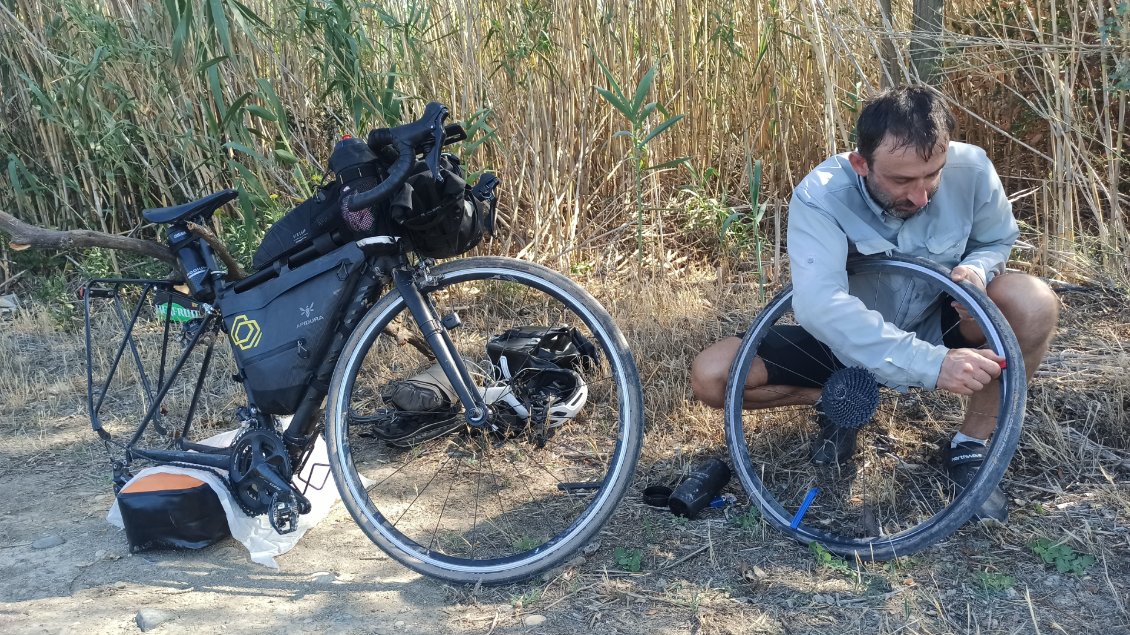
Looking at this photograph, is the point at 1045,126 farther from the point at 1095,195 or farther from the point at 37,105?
the point at 37,105

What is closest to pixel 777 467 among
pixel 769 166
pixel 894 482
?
pixel 894 482

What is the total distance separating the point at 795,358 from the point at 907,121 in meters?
0.90

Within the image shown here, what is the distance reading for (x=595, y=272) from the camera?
511cm

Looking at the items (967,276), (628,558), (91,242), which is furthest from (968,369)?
(91,242)

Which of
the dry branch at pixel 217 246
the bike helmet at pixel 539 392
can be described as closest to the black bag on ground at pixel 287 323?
the dry branch at pixel 217 246

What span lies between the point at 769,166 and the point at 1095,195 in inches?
65.4

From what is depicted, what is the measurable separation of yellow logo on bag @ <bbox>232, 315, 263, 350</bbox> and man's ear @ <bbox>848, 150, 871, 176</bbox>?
1.92 m

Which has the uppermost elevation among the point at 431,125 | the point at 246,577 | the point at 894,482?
the point at 431,125

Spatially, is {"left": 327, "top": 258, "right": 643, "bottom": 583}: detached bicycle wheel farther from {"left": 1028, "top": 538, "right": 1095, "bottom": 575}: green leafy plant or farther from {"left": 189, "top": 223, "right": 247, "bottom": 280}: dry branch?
{"left": 1028, "top": 538, "right": 1095, "bottom": 575}: green leafy plant

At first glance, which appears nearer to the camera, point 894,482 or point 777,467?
point 894,482

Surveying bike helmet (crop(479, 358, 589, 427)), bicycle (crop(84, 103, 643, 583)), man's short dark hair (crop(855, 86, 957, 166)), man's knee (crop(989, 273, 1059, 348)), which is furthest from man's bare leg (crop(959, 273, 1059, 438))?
bike helmet (crop(479, 358, 589, 427))

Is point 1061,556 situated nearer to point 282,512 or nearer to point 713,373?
point 713,373

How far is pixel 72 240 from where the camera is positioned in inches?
131

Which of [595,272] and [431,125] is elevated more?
[431,125]
